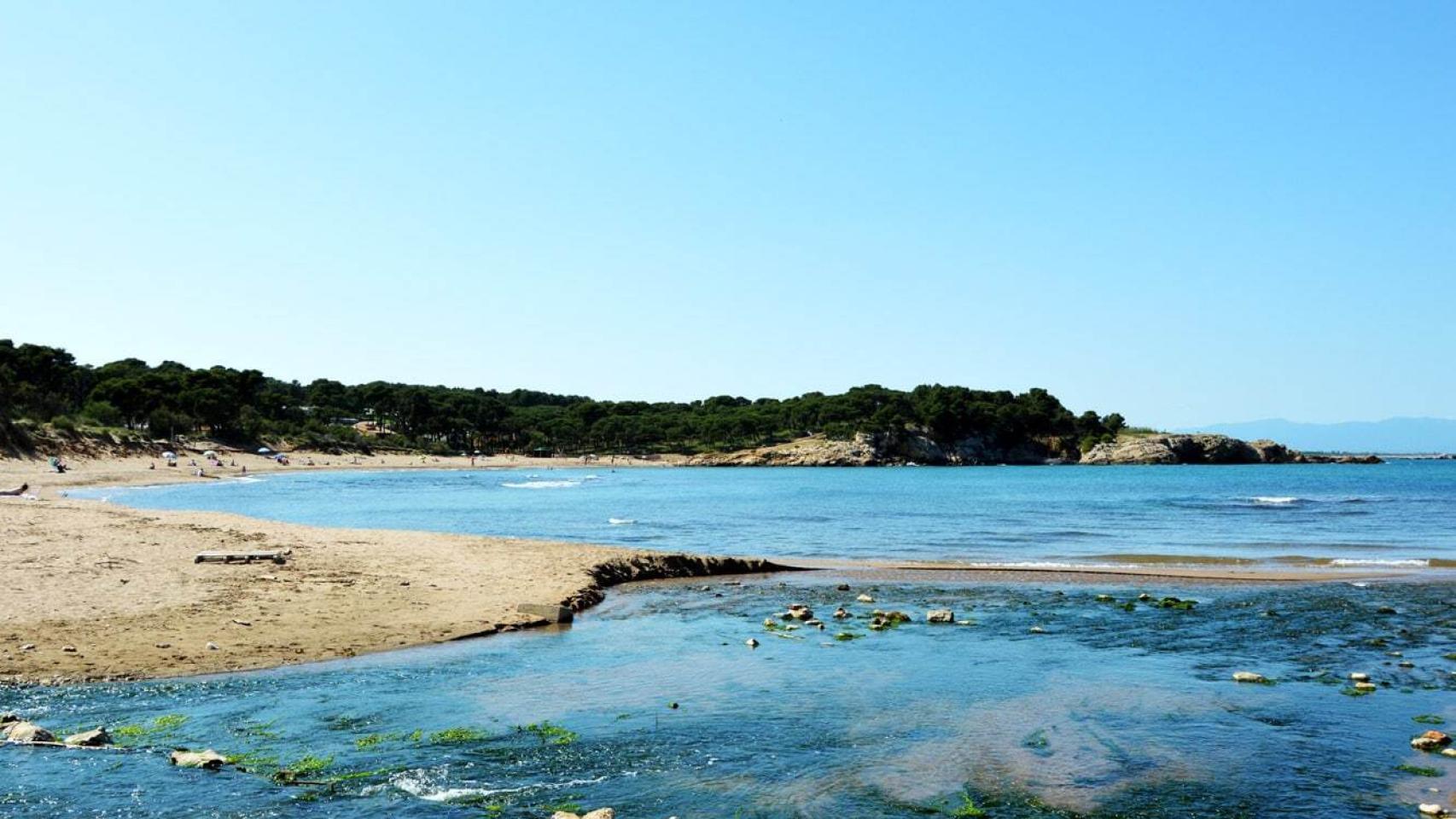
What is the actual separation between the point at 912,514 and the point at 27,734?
5209 centimetres

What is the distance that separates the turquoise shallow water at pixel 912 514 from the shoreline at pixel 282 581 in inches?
214

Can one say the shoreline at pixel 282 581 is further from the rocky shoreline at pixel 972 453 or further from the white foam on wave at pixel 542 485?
the rocky shoreline at pixel 972 453

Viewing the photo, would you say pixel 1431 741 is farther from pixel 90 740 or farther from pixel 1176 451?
pixel 1176 451

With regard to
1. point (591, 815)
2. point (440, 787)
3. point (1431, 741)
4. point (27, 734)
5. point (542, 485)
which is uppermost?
point (1431, 741)

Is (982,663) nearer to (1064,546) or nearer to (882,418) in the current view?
(1064,546)

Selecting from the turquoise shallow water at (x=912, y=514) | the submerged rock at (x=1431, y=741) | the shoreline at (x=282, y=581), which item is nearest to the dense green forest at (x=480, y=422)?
the turquoise shallow water at (x=912, y=514)

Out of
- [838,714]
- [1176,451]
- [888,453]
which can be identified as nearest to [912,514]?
[838,714]

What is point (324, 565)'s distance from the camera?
25234 mm

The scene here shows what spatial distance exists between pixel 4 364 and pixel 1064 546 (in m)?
121

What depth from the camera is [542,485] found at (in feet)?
340

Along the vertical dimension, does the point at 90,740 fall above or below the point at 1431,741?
below

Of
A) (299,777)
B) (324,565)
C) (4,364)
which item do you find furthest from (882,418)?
(299,777)

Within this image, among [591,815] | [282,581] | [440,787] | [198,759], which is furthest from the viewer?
[282,581]

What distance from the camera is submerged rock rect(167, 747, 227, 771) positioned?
36.1 feet
